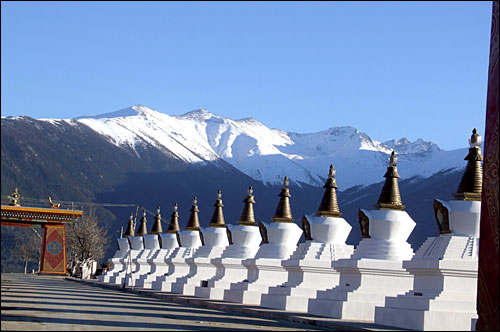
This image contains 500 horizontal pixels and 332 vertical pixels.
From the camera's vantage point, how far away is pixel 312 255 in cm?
3338

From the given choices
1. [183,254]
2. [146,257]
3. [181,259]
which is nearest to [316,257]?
[181,259]

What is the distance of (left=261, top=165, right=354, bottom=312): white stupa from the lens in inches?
1281

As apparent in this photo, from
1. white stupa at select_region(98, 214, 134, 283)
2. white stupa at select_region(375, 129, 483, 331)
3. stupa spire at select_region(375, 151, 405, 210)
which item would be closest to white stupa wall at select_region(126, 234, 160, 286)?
white stupa at select_region(98, 214, 134, 283)

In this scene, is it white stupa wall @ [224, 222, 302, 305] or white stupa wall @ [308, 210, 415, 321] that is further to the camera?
white stupa wall @ [224, 222, 302, 305]

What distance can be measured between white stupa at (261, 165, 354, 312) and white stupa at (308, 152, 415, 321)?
112 inches

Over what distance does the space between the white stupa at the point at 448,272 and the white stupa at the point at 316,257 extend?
7.25 metres

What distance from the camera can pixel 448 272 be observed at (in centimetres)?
2402

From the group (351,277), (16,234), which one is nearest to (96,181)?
(16,234)

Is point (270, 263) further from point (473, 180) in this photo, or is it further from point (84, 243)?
point (84, 243)

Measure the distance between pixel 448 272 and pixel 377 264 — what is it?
443 cm

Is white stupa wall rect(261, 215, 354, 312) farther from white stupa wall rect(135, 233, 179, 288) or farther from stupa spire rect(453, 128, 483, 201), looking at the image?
white stupa wall rect(135, 233, 179, 288)

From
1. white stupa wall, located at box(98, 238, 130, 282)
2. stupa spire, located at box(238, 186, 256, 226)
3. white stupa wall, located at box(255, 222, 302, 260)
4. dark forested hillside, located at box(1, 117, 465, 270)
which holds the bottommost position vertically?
white stupa wall, located at box(98, 238, 130, 282)

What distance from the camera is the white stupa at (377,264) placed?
90.8ft

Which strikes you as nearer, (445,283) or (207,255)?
(445,283)
